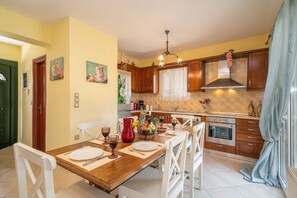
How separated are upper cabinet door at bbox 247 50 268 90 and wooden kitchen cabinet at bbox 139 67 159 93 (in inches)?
93.7

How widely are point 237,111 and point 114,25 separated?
327 cm

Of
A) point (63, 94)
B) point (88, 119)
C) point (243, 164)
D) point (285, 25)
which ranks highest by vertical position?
point (285, 25)

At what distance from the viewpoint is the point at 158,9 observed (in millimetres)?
2223

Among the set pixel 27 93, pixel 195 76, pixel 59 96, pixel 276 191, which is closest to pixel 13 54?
pixel 27 93

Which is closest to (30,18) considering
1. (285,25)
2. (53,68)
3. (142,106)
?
(53,68)

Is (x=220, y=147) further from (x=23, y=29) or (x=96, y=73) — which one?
(x=23, y=29)

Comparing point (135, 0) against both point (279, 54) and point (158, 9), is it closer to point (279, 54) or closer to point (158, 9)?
point (158, 9)

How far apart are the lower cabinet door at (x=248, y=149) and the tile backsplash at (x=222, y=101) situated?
0.80 m

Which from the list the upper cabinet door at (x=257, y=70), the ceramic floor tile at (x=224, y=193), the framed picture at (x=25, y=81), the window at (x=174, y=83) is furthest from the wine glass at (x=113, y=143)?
the framed picture at (x=25, y=81)

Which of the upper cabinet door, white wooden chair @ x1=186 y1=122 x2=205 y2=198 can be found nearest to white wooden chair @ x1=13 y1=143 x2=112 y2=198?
white wooden chair @ x1=186 y1=122 x2=205 y2=198

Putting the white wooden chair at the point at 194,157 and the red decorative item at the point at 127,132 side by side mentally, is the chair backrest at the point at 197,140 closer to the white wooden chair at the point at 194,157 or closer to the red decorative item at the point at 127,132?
the white wooden chair at the point at 194,157

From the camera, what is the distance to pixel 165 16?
7.91ft

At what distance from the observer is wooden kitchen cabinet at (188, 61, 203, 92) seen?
3700mm

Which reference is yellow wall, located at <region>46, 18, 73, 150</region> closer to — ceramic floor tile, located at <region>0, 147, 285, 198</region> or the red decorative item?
ceramic floor tile, located at <region>0, 147, 285, 198</region>
